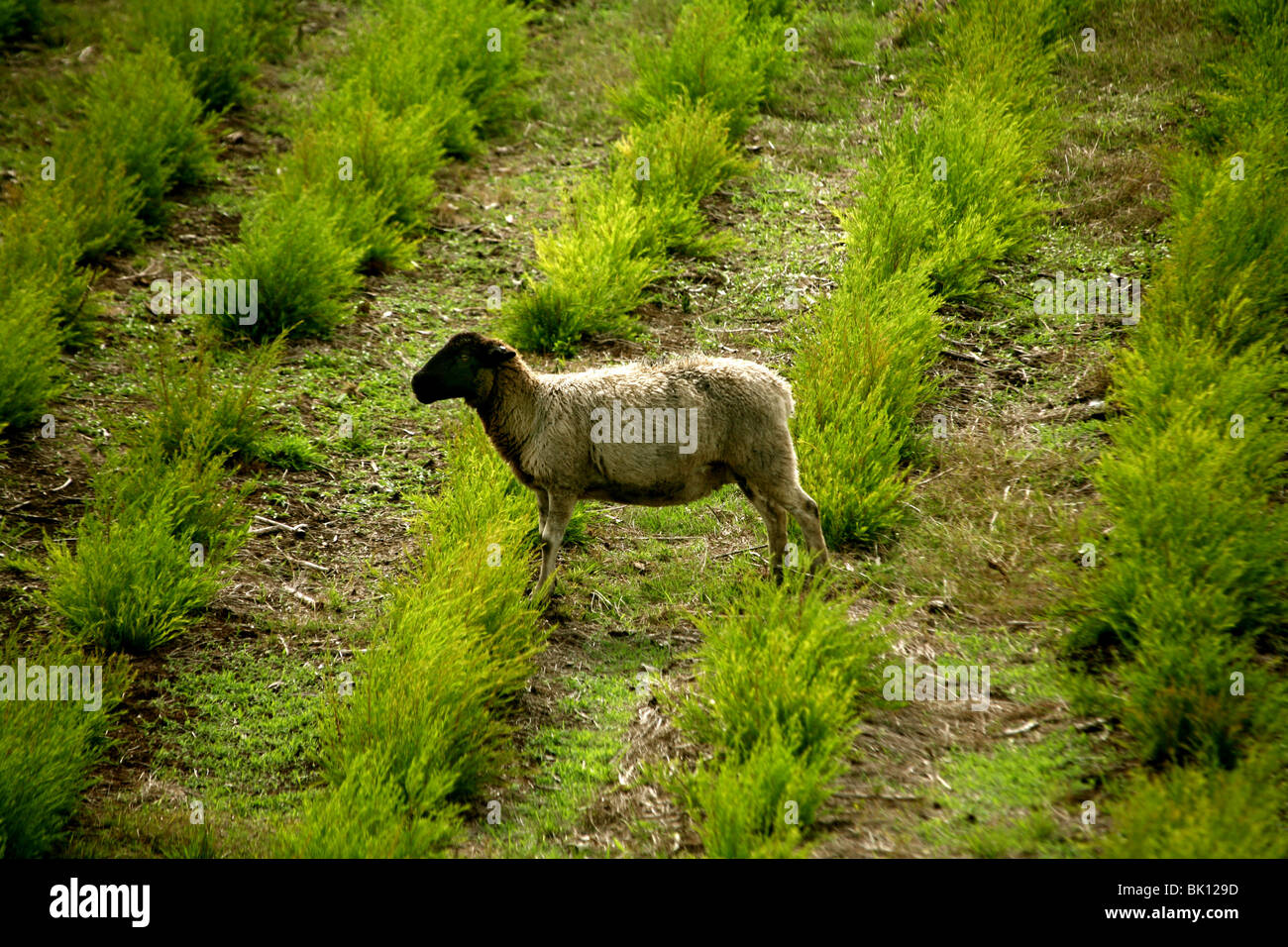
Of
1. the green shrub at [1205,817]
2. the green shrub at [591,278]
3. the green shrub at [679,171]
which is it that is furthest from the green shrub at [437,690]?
the green shrub at [679,171]

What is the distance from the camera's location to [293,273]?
949 centimetres

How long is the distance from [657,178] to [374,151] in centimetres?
300

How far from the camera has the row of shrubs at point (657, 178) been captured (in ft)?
30.8

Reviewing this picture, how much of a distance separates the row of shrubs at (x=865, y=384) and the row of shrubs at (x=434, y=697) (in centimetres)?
113

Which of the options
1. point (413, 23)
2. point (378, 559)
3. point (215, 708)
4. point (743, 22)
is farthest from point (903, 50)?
point (215, 708)

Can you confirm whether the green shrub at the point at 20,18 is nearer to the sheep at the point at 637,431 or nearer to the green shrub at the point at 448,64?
the green shrub at the point at 448,64

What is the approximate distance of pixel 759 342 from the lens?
9188mm

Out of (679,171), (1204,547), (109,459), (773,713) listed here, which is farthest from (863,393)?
(109,459)

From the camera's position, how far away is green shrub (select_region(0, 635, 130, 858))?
495 centimetres

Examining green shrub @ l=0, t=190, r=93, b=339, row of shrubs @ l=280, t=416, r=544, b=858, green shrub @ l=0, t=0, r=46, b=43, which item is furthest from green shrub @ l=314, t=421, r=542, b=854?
green shrub @ l=0, t=0, r=46, b=43

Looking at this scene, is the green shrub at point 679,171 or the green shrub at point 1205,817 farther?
the green shrub at point 679,171

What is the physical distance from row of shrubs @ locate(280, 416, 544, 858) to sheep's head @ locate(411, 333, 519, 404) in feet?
2.72

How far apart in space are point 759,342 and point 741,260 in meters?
1.74

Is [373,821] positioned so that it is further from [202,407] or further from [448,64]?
[448,64]
